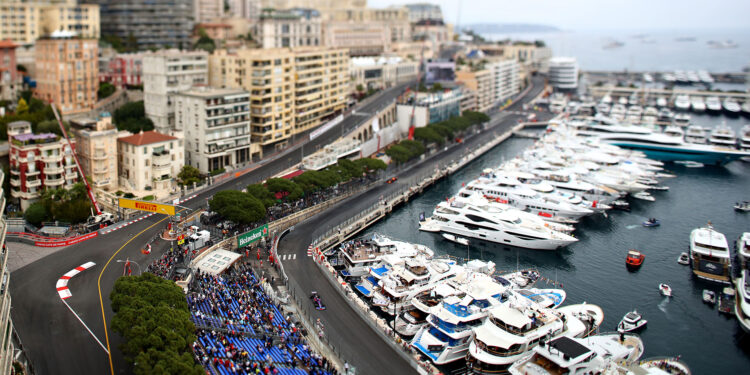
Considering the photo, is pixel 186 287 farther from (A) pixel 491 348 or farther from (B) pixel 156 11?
(B) pixel 156 11

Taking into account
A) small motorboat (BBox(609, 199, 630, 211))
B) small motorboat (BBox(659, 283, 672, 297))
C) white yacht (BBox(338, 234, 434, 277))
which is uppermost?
small motorboat (BBox(609, 199, 630, 211))

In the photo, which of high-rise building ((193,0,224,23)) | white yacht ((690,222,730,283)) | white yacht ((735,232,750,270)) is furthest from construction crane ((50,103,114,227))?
high-rise building ((193,0,224,23))

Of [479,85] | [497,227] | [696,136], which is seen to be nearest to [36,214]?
[497,227]

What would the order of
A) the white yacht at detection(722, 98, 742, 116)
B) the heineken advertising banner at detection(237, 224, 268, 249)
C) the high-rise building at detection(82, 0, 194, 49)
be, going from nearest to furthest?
1. the heineken advertising banner at detection(237, 224, 268, 249)
2. the high-rise building at detection(82, 0, 194, 49)
3. the white yacht at detection(722, 98, 742, 116)

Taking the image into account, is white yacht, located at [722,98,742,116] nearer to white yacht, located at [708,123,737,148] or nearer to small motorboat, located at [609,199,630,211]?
white yacht, located at [708,123,737,148]

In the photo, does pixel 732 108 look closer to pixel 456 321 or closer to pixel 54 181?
pixel 456 321

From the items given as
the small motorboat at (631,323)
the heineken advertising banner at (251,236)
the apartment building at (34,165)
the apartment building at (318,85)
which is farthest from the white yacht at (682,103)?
the apartment building at (34,165)

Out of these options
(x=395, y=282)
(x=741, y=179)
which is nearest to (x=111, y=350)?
(x=395, y=282)
